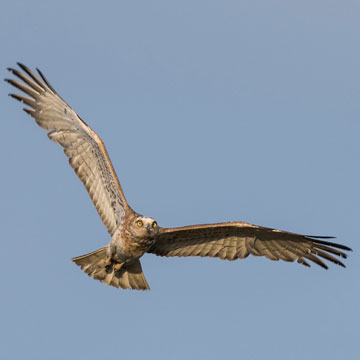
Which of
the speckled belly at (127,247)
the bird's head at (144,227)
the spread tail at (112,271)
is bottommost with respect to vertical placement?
A: the spread tail at (112,271)

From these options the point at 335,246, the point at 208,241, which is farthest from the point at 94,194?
the point at 335,246

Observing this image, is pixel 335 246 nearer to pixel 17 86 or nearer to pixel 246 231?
pixel 246 231

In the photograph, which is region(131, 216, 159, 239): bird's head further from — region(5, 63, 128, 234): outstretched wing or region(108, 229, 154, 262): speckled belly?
region(5, 63, 128, 234): outstretched wing

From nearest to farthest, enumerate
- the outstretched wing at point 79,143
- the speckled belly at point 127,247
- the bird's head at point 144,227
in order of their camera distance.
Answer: the bird's head at point 144,227 → the speckled belly at point 127,247 → the outstretched wing at point 79,143

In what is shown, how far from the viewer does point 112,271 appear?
47.3ft

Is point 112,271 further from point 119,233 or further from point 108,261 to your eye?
point 119,233

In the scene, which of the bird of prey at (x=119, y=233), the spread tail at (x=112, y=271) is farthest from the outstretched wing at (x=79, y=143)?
the spread tail at (x=112, y=271)

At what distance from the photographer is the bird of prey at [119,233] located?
13.9 meters

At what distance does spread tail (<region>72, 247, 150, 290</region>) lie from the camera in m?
14.2

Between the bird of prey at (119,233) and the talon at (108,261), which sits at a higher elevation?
the bird of prey at (119,233)

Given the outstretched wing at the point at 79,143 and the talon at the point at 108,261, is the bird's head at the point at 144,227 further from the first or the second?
the talon at the point at 108,261

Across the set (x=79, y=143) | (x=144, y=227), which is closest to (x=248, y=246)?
(x=144, y=227)

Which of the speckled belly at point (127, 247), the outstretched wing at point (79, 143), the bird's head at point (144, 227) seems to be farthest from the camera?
the outstretched wing at point (79, 143)

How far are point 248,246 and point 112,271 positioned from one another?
2918mm
